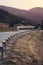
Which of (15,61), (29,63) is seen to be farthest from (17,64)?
(29,63)

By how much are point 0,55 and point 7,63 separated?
162 cm

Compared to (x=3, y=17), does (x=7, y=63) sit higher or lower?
higher

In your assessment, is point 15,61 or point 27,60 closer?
point 15,61

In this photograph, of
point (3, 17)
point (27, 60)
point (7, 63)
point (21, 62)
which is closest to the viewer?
point (7, 63)

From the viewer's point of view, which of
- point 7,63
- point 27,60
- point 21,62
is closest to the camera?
point 7,63

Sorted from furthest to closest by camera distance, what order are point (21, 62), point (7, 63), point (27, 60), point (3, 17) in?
point (3, 17)
point (27, 60)
point (21, 62)
point (7, 63)

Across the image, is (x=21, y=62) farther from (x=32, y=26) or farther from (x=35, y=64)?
(x=32, y=26)

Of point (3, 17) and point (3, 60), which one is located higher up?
point (3, 60)

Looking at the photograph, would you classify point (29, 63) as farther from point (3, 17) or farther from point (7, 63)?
point (3, 17)

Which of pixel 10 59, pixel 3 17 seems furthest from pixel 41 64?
pixel 3 17

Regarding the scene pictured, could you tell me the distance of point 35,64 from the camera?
14.7 metres

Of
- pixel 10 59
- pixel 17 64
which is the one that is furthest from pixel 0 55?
pixel 17 64

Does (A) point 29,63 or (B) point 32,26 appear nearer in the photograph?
(A) point 29,63

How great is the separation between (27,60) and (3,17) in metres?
88.3
